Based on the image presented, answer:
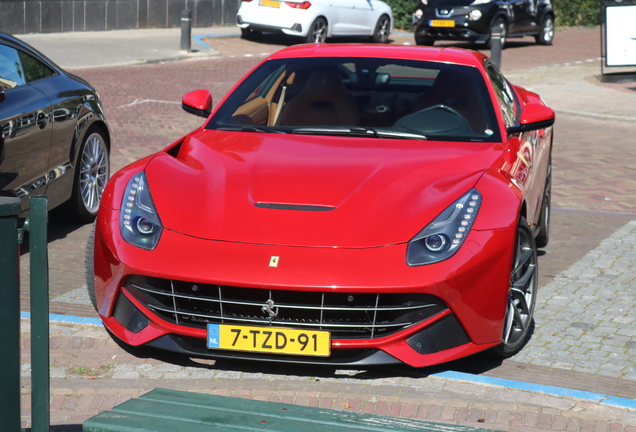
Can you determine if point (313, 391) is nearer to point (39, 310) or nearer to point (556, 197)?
point (39, 310)

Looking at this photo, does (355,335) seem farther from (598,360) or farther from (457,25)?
(457,25)

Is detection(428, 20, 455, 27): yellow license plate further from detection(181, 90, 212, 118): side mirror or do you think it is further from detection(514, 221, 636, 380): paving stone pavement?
detection(181, 90, 212, 118): side mirror

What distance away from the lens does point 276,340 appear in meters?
4.21

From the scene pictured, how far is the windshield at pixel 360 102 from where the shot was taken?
5.67 meters

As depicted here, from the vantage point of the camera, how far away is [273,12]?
22.5 metres

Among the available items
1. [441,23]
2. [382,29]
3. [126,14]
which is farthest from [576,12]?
[126,14]

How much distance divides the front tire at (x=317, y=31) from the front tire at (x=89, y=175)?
15.5 metres

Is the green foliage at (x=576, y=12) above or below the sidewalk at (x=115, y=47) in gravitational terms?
above

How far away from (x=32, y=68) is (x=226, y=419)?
15.3 feet

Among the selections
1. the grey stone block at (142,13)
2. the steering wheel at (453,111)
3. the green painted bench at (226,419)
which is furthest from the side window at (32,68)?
the grey stone block at (142,13)

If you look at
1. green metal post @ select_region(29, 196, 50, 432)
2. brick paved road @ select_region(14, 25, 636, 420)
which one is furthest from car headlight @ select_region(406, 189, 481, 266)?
green metal post @ select_region(29, 196, 50, 432)

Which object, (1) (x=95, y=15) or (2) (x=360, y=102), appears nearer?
(2) (x=360, y=102)

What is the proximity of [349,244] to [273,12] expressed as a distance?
1884cm

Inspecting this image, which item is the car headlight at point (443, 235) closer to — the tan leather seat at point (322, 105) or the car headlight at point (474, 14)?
the tan leather seat at point (322, 105)
